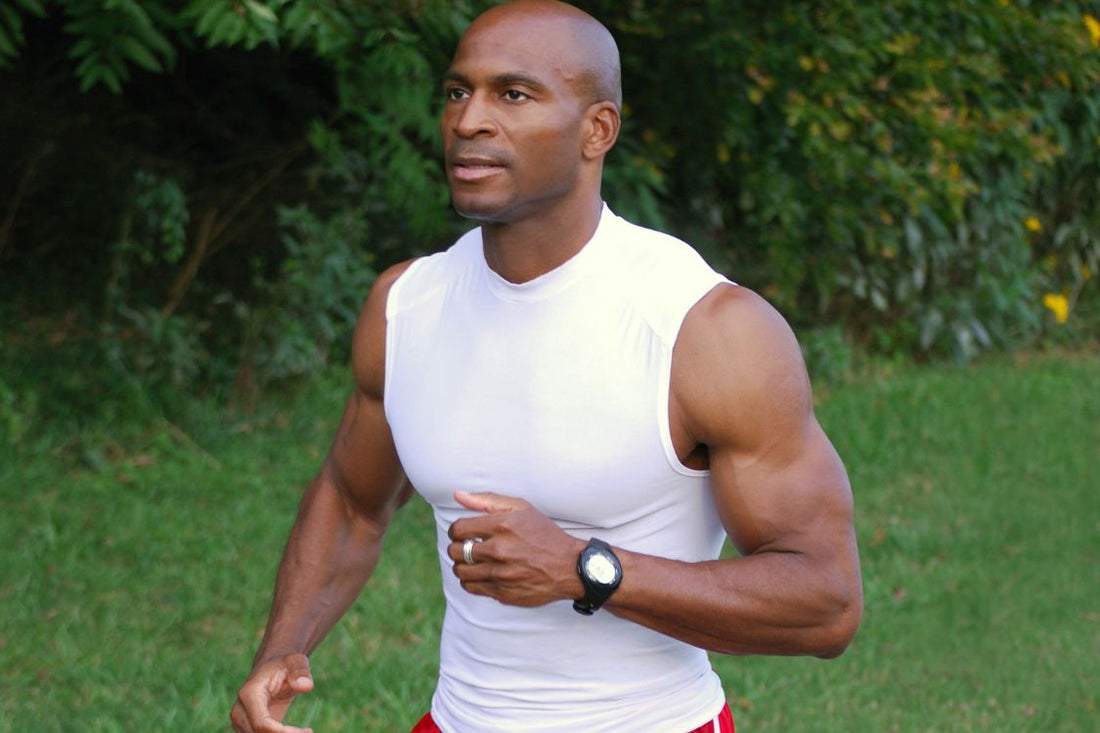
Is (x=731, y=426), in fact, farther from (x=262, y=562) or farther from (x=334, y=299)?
(x=334, y=299)

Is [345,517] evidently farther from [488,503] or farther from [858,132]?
[858,132]

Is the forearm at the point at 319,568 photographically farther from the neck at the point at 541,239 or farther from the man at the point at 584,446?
the neck at the point at 541,239

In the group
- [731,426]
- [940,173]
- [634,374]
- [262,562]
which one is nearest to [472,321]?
[634,374]

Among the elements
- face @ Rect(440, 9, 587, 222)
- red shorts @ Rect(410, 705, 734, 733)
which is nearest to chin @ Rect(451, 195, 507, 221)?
face @ Rect(440, 9, 587, 222)

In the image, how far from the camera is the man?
6.75 feet

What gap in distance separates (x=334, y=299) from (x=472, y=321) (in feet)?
16.3

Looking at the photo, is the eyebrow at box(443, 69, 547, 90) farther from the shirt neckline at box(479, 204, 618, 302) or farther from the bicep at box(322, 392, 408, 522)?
the bicep at box(322, 392, 408, 522)

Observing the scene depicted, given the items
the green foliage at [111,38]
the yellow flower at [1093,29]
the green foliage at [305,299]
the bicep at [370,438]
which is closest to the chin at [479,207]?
the bicep at [370,438]

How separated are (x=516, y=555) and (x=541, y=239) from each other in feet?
1.66

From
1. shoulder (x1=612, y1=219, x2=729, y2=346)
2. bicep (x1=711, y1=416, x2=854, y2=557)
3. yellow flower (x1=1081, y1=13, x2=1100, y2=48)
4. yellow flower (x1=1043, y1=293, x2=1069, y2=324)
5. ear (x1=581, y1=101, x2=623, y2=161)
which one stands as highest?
ear (x1=581, y1=101, x2=623, y2=161)

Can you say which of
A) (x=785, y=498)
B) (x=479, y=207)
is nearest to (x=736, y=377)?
(x=785, y=498)

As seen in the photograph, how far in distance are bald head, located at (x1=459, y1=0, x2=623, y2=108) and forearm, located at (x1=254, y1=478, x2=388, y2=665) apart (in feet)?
2.84

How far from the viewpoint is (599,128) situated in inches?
89.0

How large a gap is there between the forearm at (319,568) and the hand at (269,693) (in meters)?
0.10
